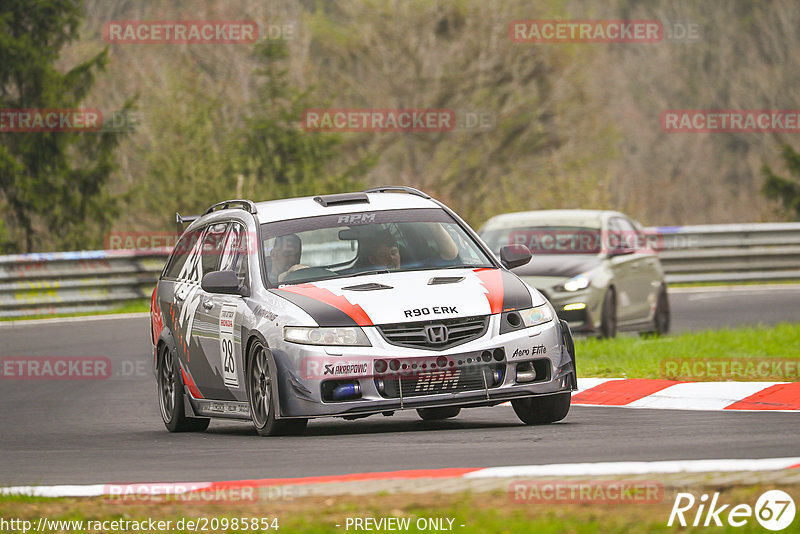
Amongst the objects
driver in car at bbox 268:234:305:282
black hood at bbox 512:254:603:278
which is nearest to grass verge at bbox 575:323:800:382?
black hood at bbox 512:254:603:278

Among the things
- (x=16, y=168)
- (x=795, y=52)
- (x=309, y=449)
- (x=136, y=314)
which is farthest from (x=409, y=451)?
(x=795, y=52)

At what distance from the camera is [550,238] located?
18578 millimetres

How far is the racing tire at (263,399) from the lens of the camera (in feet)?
31.5

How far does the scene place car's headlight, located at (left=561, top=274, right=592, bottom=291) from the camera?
56.6 ft

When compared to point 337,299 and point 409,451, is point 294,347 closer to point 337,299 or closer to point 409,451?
point 337,299

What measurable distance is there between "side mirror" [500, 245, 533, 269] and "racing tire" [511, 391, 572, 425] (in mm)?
1042

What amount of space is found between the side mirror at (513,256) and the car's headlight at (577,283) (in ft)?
21.9

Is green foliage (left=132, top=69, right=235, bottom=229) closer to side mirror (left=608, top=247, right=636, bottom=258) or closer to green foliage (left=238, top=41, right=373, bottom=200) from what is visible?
green foliage (left=238, top=41, right=373, bottom=200)

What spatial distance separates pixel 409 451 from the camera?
8.24m

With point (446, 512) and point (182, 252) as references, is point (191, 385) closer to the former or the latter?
point (182, 252)

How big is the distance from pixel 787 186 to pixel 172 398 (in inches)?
991

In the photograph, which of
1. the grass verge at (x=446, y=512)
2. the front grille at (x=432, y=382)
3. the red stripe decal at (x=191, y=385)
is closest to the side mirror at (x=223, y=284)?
the red stripe decal at (x=191, y=385)

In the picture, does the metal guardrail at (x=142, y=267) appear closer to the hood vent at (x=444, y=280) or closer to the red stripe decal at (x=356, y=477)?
the hood vent at (x=444, y=280)

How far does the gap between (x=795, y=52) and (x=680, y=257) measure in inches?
1149
